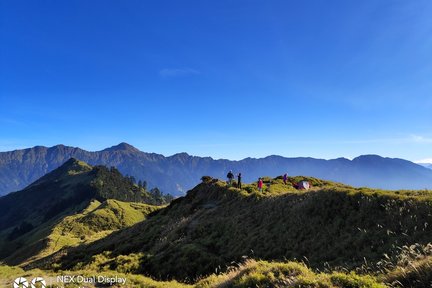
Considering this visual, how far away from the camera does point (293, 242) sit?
23.0m

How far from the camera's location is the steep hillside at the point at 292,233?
18641 millimetres

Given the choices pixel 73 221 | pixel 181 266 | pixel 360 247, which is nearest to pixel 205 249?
pixel 181 266

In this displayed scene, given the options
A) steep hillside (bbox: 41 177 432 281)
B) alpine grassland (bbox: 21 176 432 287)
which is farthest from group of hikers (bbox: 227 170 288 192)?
steep hillside (bbox: 41 177 432 281)

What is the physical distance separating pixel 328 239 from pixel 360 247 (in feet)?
9.89

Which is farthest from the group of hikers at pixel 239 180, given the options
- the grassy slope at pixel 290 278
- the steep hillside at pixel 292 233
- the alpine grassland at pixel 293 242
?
the grassy slope at pixel 290 278

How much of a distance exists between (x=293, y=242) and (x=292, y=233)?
4.46 feet

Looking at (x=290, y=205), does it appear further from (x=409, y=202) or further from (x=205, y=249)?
(x=409, y=202)

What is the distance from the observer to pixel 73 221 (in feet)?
518

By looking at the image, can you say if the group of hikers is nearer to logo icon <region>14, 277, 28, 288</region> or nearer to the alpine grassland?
the alpine grassland

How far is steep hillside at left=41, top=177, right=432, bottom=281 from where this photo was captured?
18641 mm

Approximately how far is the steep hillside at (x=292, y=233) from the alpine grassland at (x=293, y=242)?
0.06 meters

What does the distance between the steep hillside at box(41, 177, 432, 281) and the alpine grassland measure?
0.06 meters

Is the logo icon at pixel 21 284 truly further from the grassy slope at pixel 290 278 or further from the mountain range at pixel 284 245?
the grassy slope at pixel 290 278

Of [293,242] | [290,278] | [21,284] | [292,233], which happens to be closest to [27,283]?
[21,284]
